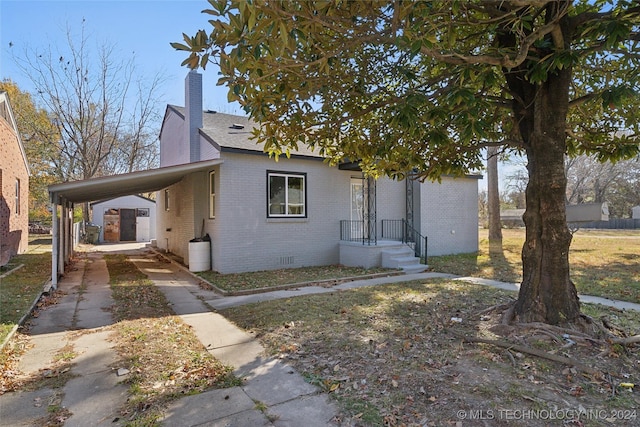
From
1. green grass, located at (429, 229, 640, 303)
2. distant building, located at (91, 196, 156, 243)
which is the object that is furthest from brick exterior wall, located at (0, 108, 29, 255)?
green grass, located at (429, 229, 640, 303)

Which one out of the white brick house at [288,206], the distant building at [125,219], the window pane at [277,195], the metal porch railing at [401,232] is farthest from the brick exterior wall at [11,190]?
the metal porch railing at [401,232]

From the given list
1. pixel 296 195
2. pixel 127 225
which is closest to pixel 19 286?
pixel 296 195

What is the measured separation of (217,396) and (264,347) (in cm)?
128

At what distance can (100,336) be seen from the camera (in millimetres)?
5238

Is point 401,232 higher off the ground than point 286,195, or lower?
lower

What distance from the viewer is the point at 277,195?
1139 centimetres

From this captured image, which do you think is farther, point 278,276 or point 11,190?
point 11,190

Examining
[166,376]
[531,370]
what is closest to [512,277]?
[531,370]

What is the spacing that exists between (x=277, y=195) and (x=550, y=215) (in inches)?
313

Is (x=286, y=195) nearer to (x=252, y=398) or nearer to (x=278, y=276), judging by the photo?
(x=278, y=276)

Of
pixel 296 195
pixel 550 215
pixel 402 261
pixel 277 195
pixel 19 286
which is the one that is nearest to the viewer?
pixel 550 215

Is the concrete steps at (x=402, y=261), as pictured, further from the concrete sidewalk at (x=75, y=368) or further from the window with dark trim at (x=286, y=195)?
the concrete sidewalk at (x=75, y=368)

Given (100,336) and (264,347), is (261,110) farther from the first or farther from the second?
(100,336)

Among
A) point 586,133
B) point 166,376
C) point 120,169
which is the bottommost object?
point 166,376
